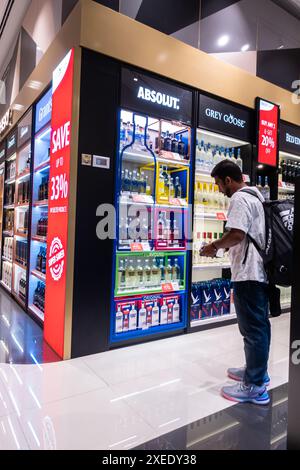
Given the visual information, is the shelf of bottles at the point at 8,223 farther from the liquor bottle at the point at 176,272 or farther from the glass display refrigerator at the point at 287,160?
the glass display refrigerator at the point at 287,160

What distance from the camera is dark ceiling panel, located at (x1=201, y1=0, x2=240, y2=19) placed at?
3928 millimetres

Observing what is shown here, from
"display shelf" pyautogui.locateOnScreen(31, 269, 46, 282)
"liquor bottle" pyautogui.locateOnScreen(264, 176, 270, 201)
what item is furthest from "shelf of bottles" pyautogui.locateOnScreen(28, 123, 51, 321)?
"liquor bottle" pyautogui.locateOnScreen(264, 176, 270, 201)

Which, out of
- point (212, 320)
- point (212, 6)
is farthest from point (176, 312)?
point (212, 6)

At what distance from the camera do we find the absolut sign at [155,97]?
3.09 metres

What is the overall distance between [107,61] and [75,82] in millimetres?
418

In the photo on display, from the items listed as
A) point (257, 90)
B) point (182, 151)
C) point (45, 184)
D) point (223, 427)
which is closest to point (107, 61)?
point (182, 151)

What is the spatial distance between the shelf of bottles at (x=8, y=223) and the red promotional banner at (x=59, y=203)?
2.31 meters

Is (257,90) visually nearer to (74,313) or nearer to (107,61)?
(107,61)

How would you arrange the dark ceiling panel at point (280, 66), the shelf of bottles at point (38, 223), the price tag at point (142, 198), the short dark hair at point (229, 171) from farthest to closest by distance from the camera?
1. the dark ceiling panel at point (280, 66)
2. the shelf of bottles at point (38, 223)
3. the price tag at point (142, 198)
4. the short dark hair at point (229, 171)

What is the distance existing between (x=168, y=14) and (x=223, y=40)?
967mm

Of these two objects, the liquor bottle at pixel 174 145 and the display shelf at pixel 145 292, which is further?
the liquor bottle at pixel 174 145

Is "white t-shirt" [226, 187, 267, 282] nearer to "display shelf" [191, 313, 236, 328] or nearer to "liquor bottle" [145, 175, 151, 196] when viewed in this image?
"liquor bottle" [145, 175, 151, 196]

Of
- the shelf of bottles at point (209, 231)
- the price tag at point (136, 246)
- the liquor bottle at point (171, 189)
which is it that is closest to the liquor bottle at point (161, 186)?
the liquor bottle at point (171, 189)

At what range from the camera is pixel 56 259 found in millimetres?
2977
